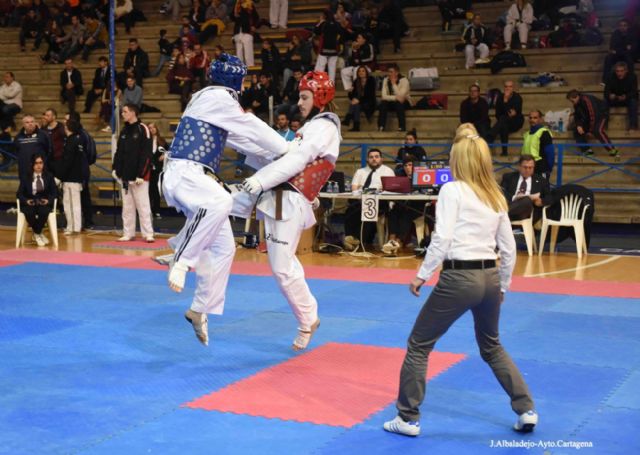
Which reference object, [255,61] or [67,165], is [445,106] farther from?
[67,165]

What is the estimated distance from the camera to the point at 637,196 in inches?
614

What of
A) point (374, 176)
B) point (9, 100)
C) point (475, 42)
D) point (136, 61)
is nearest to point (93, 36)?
point (136, 61)

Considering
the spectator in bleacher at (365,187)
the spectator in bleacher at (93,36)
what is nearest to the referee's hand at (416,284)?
the spectator in bleacher at (365,187)

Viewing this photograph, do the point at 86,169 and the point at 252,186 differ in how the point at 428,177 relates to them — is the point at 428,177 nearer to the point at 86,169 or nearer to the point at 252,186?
the point at 86,169

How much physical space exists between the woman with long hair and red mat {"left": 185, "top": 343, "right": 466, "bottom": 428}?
577 mm

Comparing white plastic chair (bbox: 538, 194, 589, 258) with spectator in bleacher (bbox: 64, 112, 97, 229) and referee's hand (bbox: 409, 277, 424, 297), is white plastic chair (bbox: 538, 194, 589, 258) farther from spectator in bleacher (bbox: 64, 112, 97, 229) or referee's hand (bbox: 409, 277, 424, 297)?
referee's hand (bbox: 409, 277, 424, 297)

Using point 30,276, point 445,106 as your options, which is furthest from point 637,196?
point 30,276

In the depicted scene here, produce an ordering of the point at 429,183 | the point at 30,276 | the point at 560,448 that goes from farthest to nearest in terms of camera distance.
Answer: the point at 429,183, the point at 30,276, the point at 560,448

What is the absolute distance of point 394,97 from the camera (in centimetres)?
1780

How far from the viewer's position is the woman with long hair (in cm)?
450

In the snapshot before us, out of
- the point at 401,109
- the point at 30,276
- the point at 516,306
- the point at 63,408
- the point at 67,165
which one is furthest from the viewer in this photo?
the point at 401,109

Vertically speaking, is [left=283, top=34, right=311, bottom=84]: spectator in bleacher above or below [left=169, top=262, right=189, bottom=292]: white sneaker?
above

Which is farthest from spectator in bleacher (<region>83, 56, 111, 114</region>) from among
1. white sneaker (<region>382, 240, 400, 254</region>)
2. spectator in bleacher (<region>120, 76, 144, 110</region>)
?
white sneaker (<region>382, 240, 400, 254</region>)

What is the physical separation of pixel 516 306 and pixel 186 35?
48.3 ft
